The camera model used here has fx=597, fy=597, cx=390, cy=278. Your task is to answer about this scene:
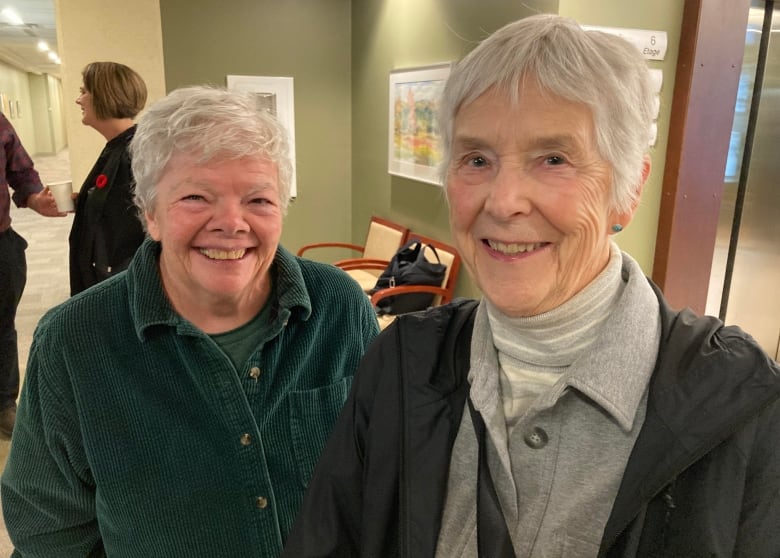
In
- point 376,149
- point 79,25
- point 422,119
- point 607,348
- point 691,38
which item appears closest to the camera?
point 607,348

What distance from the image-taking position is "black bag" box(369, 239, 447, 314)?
385 centimetres

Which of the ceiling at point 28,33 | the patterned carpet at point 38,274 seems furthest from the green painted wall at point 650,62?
the ceiling at point 28,33

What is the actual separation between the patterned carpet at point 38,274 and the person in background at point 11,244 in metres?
0.30

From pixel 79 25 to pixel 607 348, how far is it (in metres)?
4.29

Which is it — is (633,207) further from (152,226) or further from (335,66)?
(335,66)

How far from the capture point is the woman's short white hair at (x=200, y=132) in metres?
1.19

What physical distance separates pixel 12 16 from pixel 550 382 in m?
10.4

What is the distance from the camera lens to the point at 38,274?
666 centimetres

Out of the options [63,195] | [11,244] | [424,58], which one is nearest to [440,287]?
[424,58]

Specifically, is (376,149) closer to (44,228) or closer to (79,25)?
(79,25)

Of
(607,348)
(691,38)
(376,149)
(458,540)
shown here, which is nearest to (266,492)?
(458,540)

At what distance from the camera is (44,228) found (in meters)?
9.50

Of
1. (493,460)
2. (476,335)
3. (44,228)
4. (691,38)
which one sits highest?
(691,38)

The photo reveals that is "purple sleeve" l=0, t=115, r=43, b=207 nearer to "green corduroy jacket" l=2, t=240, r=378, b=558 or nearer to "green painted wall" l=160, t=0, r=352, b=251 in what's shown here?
"green painted wall" l=160, t=0, r=352, b=251
